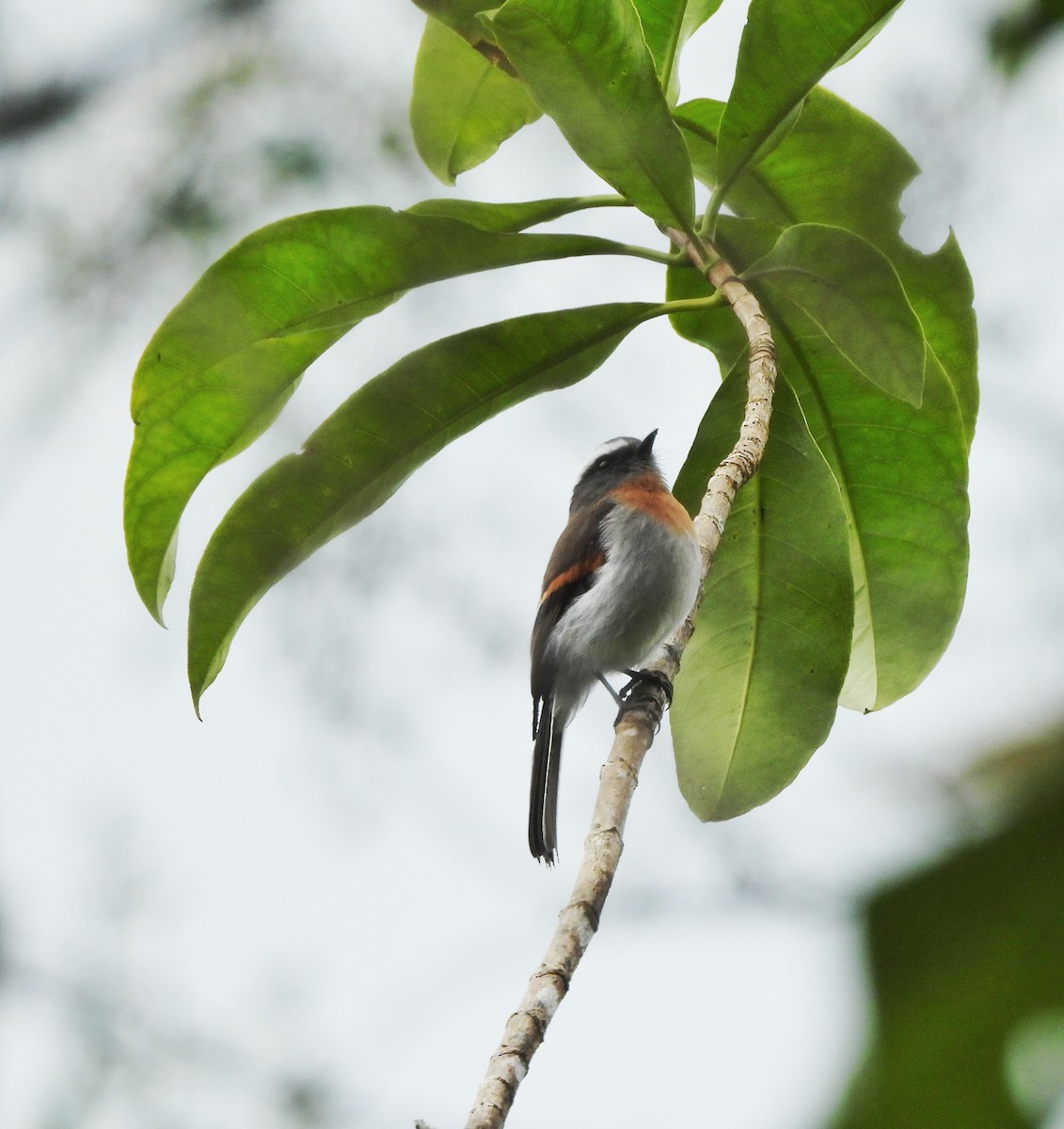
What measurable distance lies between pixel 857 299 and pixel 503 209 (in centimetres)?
77

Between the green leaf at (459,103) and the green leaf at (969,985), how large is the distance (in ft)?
9.10

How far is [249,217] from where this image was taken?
242 inches

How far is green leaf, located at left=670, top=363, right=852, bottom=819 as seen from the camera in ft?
7.63

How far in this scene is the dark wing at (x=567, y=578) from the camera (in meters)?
3.19

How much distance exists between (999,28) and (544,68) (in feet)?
5.22

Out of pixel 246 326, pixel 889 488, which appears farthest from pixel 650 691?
pixel 246 326

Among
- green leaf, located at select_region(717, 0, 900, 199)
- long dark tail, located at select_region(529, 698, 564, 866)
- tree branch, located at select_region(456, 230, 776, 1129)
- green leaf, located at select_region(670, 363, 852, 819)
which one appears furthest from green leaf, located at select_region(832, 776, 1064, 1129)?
long dark tail, located at select_region(529, 698, 564, 866)

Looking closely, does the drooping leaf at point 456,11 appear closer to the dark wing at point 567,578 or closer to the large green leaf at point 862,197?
the large green leaf at point 862,197

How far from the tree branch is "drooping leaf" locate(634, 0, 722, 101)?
13.1 inches

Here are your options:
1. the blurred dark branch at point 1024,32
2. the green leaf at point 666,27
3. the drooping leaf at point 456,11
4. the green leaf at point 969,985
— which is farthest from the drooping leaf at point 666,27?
the green leaf at point 969,985

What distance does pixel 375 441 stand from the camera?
231 centimetres

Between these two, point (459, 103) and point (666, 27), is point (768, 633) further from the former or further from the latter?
point (459, 103)

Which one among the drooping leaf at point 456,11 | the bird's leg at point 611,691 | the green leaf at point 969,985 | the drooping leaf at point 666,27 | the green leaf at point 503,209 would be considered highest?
the drooping leaf at point 456,11

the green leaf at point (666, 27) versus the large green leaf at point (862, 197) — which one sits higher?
the green leaf at point (666, 27)
